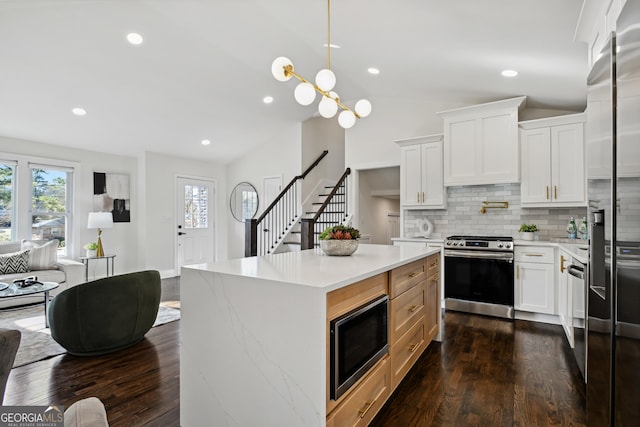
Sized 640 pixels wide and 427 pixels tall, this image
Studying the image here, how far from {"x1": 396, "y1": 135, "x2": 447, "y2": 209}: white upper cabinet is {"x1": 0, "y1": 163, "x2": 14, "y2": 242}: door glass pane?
589cm

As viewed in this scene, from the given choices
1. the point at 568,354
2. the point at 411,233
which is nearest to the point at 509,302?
the point at 568,354

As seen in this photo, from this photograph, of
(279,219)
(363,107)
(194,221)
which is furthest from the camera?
(194,221)

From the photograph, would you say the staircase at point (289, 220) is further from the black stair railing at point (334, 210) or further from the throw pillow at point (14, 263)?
the throw pillow at point (14, 263)

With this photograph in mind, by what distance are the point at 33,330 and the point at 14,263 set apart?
1.58 m

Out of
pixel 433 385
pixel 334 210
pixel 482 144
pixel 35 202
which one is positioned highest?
pixel 482 144

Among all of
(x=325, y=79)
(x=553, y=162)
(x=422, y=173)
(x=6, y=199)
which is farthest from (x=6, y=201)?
(x=553, y=162)

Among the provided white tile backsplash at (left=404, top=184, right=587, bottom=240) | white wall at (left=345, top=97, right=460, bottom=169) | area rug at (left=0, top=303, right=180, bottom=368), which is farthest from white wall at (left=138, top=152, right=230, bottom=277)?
white tile backsplash at (left=404, top=184, right=587, bottom=240)

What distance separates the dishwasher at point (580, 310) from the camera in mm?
2389

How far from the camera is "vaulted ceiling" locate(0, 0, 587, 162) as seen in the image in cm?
290

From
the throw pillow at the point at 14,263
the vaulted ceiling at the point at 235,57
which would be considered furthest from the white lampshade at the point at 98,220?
the vaulted ceiling at the point at 235,57

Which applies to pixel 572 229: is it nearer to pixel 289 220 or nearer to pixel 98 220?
pixel 289 220

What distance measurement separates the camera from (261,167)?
25.1ft

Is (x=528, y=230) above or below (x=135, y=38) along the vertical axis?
below

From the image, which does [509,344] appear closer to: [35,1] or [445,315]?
[445,315]
